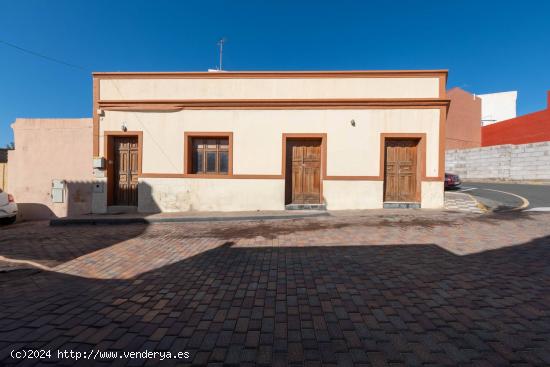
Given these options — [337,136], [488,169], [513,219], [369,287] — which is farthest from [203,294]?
[488,169]

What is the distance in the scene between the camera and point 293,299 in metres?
2.75

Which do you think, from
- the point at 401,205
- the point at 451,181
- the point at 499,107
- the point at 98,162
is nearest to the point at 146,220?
the point at 98,162

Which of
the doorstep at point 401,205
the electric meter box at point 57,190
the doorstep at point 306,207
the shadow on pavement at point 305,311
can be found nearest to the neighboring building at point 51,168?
the electric meter box at point 57,190

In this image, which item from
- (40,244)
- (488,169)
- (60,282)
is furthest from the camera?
(488,169)

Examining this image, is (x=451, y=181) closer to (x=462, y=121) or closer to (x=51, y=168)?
(x=51, y=168)

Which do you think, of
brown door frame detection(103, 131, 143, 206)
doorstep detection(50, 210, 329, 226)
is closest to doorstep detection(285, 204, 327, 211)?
doorstep detection(50, 210, 329, 226)

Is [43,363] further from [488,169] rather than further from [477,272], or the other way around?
[488,169]

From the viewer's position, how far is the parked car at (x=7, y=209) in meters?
7.15

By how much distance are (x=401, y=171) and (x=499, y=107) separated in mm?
46483

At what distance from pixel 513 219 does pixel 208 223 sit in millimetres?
8894

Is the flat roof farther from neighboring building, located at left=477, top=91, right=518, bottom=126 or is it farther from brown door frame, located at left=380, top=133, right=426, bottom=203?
neighboring building, located at left=477, top=91, right=518, bottom=126

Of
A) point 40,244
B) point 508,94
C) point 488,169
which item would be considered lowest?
point 40,244

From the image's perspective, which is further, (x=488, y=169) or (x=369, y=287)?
(x=488, y=169)

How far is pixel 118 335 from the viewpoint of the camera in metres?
2.14
